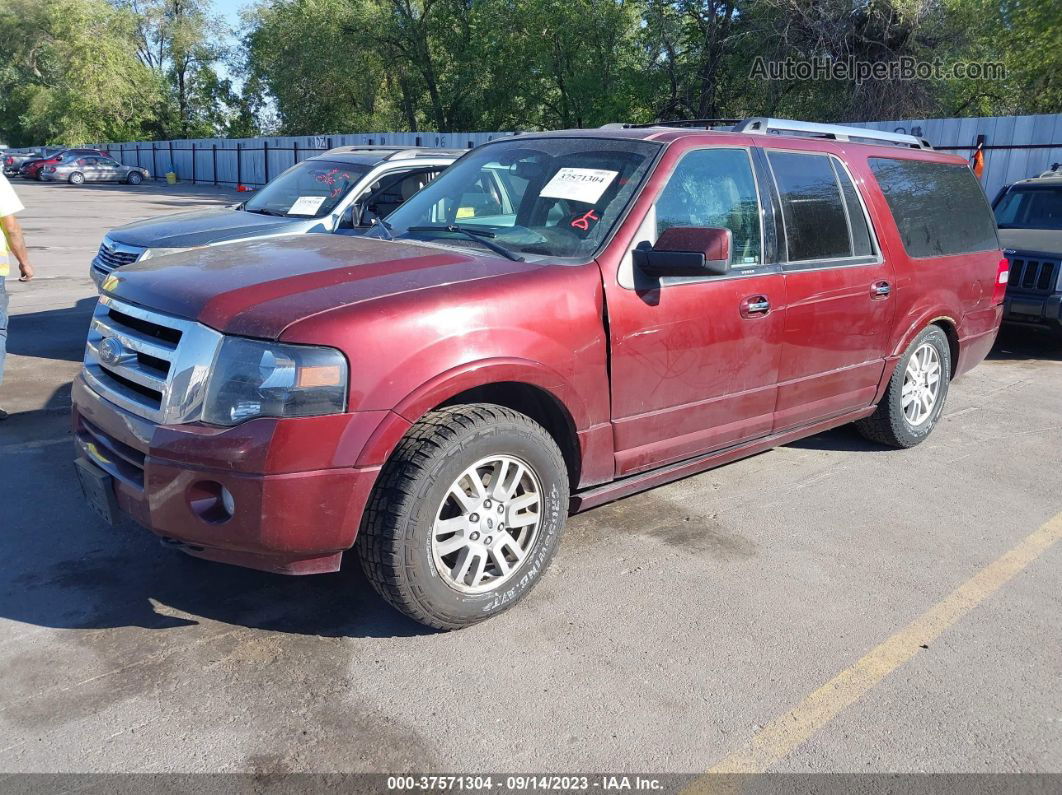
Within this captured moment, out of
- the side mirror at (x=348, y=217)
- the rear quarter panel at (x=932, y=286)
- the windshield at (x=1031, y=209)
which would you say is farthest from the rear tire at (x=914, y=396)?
the windshield at (x=1031, y=209)

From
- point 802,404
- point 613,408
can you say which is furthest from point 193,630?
point 802,404

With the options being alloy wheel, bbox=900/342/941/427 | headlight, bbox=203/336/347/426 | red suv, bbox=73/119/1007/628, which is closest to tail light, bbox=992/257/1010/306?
alloy wheel, bbox=900/342/941/427

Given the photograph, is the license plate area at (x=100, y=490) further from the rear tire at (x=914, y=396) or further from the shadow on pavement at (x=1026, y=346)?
the shadow on pavement at (x=1026, y=346)

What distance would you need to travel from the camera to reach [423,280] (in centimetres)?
338

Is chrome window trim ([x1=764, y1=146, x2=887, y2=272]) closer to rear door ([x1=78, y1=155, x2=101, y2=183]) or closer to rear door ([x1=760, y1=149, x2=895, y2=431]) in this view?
rear door ([x1=760, y1=149, x2=895, y2=431])

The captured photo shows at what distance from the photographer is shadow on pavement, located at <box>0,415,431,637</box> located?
11.4 ft

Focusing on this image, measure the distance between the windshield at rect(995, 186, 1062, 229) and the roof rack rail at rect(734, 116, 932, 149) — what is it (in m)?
4.65

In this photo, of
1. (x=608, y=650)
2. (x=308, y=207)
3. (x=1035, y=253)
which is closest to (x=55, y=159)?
(x=308, y=207)

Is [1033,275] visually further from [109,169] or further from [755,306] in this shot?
[109,169]

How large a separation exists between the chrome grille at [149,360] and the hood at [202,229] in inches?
147

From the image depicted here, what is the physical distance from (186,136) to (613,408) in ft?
229

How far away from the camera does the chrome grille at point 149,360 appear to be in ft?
9.95

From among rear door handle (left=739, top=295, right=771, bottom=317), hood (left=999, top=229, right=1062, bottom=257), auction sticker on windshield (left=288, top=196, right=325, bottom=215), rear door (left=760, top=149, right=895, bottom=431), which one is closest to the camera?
rear door handle (left=739, top=295, right=771, bottom=317)

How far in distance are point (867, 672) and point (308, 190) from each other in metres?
6.84
